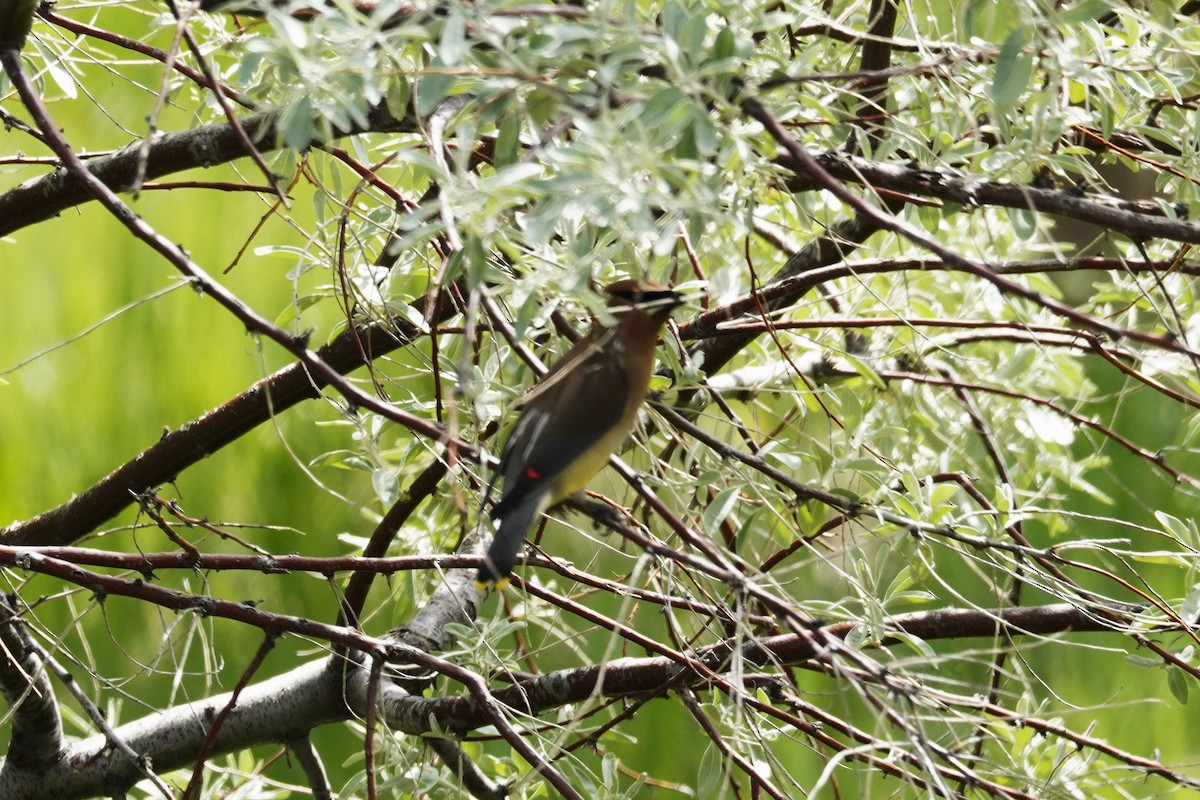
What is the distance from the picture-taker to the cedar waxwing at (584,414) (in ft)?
5.55

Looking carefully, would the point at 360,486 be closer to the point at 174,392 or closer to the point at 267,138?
the point at 174,392

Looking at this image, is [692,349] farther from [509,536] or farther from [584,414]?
[509,536]

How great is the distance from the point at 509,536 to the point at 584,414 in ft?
0.82

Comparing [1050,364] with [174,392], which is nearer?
[1050,364]

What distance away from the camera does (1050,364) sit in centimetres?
251

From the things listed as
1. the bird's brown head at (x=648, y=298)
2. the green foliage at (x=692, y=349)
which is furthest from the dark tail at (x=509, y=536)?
the bird's brown head at (x=648, y=298)

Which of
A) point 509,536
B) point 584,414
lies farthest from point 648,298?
point 509,536

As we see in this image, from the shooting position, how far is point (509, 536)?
1600mm

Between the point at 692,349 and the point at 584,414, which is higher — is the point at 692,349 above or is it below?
below

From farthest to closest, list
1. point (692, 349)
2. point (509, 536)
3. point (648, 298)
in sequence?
point (692, 349) → point (648, 298) → point (509, 536)

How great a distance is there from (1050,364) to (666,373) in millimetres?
905

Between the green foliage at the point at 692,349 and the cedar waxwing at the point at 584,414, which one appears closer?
the green foliage at the point at 692,349

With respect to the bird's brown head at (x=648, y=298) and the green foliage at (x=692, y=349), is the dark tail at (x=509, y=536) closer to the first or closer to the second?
the green foliage at (x=692, y=349)

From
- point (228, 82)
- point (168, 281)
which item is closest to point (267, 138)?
point (228, 82)
